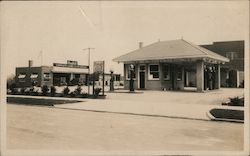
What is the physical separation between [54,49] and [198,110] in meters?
5.29

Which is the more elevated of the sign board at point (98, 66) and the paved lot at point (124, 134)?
the sign board at point (98, 66)

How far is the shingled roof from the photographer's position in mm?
16427

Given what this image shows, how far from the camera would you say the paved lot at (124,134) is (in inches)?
214

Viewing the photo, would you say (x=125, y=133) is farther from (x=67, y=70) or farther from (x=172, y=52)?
(x=67, y=70)

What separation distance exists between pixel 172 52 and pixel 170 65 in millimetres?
1863

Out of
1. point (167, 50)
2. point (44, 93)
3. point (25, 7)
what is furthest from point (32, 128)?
point (167, 50)

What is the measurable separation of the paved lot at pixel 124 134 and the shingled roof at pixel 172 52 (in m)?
9.51

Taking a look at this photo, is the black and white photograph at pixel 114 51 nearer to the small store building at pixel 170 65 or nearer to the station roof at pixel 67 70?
the small store building at pixel 170 65

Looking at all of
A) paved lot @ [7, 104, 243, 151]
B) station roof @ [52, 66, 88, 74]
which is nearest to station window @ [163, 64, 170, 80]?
paved lot @ [7, 104, 243, 151]

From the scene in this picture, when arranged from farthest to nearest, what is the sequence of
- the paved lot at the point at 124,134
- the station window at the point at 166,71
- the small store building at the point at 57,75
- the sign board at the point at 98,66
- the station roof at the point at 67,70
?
the station roof at the point at 67,70 < the small store building at the point at 57,75 < the station window at the point at 166,71 < the sign board at the point at 98,66 < the paved lot at the point at 124,134

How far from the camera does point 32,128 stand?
6.79 meters

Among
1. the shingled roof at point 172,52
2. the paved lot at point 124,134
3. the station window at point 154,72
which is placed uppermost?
the shingled roof at point 172,52

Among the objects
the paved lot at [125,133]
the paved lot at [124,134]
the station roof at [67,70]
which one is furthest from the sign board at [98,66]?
the station roof at [67,70]

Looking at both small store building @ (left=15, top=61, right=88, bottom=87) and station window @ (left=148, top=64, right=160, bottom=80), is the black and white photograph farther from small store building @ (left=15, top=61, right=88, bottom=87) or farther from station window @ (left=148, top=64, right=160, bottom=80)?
small store building @ (left=15, top=61, right=88, bottom=87)
